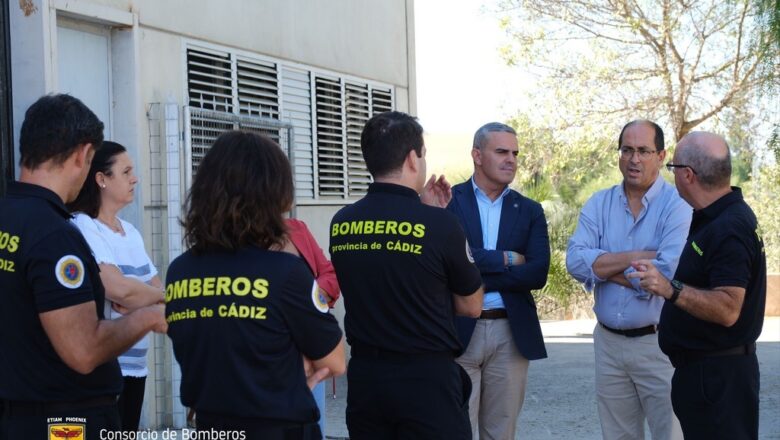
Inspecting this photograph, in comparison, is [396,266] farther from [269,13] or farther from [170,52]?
[269,13]

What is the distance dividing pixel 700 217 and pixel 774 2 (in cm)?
251

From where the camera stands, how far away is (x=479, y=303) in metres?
4.56

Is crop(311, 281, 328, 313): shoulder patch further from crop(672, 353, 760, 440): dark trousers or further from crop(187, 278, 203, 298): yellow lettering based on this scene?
crop(672, 353, 760, 440): dark trousers

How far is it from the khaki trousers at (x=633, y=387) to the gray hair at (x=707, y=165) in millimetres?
1190

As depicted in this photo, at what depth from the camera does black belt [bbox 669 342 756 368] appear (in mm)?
4832

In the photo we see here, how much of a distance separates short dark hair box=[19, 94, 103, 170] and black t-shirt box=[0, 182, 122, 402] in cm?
12

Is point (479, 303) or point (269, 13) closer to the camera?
point (479, 303)

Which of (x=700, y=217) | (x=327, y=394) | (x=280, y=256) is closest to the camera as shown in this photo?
(x=280, y=256)

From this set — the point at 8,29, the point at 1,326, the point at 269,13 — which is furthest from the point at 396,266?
the point at 269,13

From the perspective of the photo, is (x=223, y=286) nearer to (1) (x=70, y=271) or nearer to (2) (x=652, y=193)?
(1) (x=70, y=271)

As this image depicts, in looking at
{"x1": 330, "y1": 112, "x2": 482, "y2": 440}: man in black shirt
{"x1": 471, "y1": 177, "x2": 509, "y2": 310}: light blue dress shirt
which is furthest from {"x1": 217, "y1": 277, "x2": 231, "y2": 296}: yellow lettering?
{"x1": 471, "y1": 177, "x2": 509, "y2": 310}: light blue dress shirt

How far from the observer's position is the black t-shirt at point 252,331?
3.36 m

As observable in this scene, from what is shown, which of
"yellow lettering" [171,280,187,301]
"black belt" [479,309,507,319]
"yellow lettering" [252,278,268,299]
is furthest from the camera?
"black belt" [479,309,507,319]

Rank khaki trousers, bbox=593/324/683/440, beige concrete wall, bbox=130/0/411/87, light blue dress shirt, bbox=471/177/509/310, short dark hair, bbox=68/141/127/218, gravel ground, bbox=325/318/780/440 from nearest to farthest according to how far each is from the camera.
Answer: short dark hair, bbox=68/141/127/218 → khaki trousers, bbox=593/324/683/440 → light blue dress shirt, bbox=471/177/509/310 → beige concrete wall, bbox=130/0/411/87 → gravel ground, bbox=325/318/780/440
